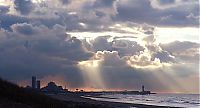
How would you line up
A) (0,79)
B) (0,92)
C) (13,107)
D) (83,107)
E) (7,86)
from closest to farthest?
(13,107), (0,92), (7,86), (0,79), (83,107)

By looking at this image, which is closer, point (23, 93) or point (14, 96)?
point (14, 96)

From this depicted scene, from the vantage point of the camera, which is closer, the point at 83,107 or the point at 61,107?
the point at 61,107

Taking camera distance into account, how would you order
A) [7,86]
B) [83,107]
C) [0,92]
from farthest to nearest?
[83,107] → [7,86] → [0,92]

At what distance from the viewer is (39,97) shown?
43.8 metres

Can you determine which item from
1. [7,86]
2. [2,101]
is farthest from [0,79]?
[2,101]

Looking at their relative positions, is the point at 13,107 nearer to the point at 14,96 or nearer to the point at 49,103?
the point at 14,96

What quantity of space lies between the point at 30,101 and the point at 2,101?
484cm

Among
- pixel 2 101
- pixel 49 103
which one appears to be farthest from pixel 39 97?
pixel 2 101

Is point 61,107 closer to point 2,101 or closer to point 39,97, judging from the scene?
point 39,97

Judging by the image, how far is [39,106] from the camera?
3947 centimetres

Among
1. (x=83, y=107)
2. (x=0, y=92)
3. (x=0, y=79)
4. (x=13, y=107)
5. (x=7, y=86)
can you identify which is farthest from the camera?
(x=83, y=107)

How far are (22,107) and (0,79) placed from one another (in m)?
11.0

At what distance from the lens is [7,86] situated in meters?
41.9

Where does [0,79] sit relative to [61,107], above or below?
above
